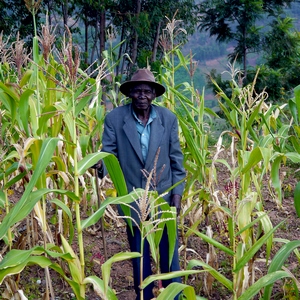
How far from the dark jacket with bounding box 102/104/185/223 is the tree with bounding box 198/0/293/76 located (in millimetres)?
8973

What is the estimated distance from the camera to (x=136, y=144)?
2447 millimetres

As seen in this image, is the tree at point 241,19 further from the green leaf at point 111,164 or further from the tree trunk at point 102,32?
the green leaf at point 111,164

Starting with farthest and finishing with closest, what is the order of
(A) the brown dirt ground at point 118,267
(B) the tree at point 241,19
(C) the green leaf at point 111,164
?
(B) the tree at point 241,19
(A) the brown dirt ground at point 118,267
(C) the green leaf at point 111,164

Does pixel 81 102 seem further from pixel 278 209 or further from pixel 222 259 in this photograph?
pixel 278 209

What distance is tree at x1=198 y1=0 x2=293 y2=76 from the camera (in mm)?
11406

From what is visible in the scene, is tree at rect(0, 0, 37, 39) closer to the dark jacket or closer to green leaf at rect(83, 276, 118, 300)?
the dark jacket

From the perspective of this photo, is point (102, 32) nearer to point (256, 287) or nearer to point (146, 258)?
point (146, 258)

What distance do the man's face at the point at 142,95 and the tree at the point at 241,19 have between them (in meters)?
9.07

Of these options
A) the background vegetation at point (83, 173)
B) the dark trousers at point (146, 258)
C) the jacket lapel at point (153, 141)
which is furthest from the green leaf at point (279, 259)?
the jacket lapel at point (153, 141)

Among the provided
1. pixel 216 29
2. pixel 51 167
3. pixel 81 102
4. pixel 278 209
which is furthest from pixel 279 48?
pixel 81 102

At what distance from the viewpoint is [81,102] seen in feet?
7.06

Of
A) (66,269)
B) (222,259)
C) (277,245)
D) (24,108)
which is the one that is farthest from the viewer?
(277,245)

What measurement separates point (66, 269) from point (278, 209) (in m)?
2.32

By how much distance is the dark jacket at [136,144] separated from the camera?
2.45 metres
